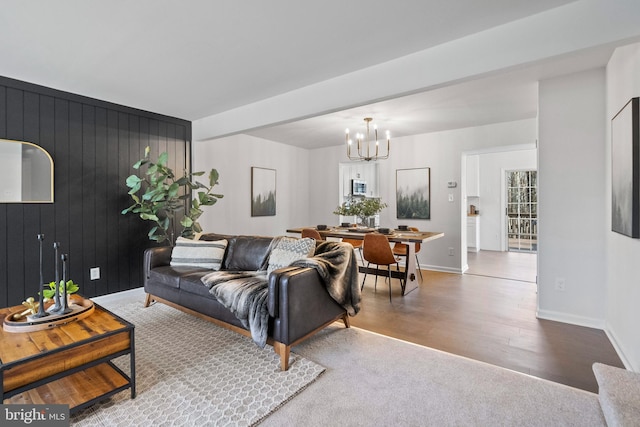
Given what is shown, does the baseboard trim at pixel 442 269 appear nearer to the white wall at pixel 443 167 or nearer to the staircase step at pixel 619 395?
the white wall at pixel 443 167

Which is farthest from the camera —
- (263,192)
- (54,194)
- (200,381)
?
(263,192)

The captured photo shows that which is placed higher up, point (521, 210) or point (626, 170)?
point (626, 170)

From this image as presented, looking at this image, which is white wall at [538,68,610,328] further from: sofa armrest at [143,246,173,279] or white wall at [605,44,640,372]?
sofa armrest at [143,246,173,279]

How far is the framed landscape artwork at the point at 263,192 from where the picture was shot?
5.64m

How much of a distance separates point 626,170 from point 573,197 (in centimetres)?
92

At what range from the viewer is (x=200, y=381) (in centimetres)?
203

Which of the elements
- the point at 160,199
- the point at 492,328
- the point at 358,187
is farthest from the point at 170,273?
the point at 358,187

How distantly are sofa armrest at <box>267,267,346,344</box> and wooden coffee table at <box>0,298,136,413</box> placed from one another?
895 millimetres

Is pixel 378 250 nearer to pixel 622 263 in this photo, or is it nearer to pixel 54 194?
pixel 622 263

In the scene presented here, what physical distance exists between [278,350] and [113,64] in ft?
9.12

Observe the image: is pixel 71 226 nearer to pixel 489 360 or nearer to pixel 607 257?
pixel 489 360

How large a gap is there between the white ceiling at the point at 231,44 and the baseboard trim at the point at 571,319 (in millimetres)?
2323

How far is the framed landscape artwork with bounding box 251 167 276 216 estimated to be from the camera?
222 inches

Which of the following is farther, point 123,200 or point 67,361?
point 123,200
